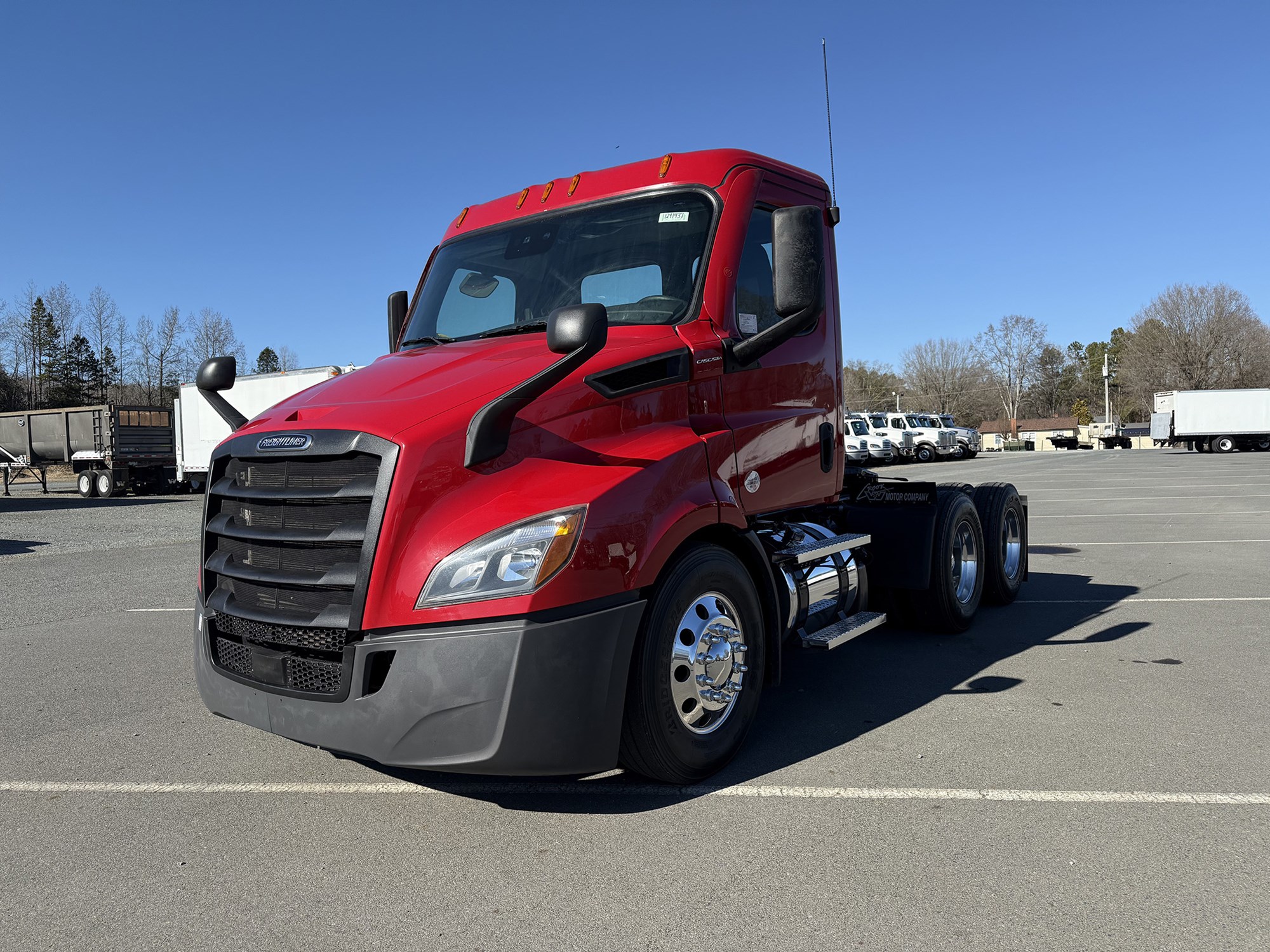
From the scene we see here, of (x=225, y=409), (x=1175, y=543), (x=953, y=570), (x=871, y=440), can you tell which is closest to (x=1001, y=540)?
(x=953, y=570)

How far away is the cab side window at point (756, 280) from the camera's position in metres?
4.58

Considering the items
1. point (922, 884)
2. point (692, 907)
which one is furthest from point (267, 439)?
point (922, 884)

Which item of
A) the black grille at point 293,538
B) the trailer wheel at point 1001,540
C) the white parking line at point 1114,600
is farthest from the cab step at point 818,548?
the white parking line at point 1114,600

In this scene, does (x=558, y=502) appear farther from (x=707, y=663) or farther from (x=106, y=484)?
(x=106, y=484)

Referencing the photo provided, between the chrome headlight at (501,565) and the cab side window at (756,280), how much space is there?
176 cm

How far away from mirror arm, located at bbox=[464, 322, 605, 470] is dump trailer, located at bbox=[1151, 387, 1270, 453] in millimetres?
57306

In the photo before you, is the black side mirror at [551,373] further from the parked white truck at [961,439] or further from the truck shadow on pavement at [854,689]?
the parked white truck at [961,439]

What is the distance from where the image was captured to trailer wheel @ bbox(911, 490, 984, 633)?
249 inches

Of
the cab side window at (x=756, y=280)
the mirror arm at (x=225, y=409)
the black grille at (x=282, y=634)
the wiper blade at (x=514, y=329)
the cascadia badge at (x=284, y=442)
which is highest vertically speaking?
the cab side window at (x=756, y=280)

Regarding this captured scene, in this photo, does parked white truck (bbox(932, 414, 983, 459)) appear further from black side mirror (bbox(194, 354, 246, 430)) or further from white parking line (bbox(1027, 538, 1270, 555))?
black side mirror (bbox(194, 354, 246, 430))

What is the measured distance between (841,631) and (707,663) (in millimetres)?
1344

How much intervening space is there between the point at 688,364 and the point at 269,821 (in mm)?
2504

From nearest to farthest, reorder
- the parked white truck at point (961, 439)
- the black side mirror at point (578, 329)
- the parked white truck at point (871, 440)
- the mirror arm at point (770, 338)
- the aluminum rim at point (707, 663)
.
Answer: the black side mirror at point (578, 329) → the aluminum rim at point (707, 663) → the mirror arm at point (770, 338) → the parked white truck at point (871, 440) → the parked white truck at point (961, 439)

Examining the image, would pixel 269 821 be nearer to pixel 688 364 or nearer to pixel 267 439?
pixel 267 439
